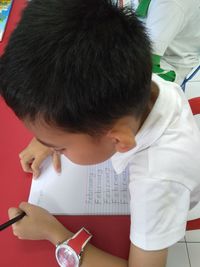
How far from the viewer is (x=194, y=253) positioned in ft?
3.93

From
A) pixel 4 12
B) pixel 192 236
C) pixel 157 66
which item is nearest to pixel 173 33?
pixel 157 66

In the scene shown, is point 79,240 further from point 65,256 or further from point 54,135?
point 54,135

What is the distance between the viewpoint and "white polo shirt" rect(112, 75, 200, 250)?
0.60 metres

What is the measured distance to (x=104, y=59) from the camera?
1.51 ft

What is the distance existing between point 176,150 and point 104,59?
255 mm

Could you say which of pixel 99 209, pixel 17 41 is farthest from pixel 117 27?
pixel 99 209

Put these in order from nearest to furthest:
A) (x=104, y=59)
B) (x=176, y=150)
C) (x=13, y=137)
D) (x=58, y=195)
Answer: (x=104, y=59)
(x=176, y=150)
(x=58, y=195)
(x=13, y=137)

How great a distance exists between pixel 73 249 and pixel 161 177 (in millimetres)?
226

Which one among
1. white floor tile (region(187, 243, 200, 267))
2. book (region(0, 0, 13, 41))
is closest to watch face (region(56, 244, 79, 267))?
white floor tile (region(187, 243, 200, 267))

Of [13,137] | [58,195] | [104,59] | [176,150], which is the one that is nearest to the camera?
[104,59]

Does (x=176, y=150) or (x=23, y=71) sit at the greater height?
(x=23, y=71)

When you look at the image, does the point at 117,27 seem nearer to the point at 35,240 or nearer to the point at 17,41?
the point at 17,41

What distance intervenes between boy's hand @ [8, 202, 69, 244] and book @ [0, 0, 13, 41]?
68 cm

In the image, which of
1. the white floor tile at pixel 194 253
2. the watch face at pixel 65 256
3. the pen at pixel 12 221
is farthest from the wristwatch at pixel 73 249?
the white floor tile at pixel 194 253
